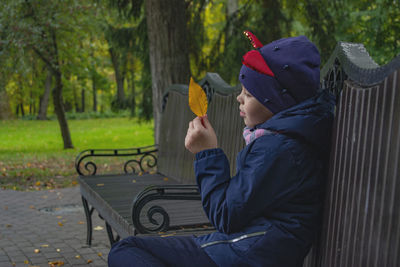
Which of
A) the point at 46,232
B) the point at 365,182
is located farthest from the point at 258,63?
the point at 46,232

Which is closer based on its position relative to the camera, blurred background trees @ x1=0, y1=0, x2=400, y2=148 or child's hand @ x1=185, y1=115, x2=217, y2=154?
child's hand @ x1=185, y1=115, x2=217, y2=154

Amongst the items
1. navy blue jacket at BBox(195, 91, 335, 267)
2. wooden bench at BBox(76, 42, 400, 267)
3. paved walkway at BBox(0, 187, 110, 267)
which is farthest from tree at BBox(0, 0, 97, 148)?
navy blue jacket at BBox(195, 91, 335, 267)

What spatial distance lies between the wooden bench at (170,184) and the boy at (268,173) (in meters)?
1.03

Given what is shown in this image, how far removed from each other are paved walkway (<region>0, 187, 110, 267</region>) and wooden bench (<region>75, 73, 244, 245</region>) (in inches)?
12.2

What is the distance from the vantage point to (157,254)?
2234 millimetres

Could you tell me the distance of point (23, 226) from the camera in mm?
6309

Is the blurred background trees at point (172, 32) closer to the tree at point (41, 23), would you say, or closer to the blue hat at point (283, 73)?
the tree at point (41, 23)

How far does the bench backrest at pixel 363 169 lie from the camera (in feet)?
5.84

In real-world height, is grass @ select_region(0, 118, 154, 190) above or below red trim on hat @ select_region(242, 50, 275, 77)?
below

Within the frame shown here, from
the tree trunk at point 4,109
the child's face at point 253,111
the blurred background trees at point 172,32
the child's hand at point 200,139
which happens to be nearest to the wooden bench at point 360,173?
the child's face at point 253,111

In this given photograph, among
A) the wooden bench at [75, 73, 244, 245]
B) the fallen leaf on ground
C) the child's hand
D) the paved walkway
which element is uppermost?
the child's hand

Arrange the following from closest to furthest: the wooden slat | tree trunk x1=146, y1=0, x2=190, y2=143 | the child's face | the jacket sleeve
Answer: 1. the wooden slat
2. the jacket sleeve
3. the child's face
4. tree trunk x1=146, y1=0, x2=190, y2=143

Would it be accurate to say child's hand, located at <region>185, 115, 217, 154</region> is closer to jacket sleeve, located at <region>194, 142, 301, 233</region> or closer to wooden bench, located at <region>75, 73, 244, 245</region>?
jacket sleeve, located at <region>194, 142, 301, 233</region>

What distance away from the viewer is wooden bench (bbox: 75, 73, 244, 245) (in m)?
3.28
